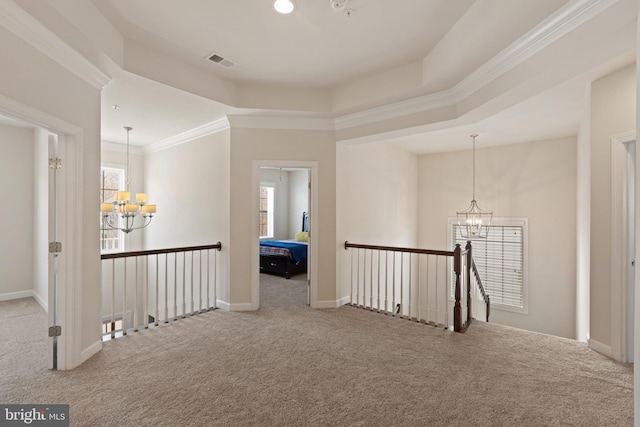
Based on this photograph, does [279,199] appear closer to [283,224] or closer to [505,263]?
[283,224]

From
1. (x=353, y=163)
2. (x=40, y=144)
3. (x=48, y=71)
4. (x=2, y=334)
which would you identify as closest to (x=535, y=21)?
(x=353, y=163)

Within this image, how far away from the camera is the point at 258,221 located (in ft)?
14.3

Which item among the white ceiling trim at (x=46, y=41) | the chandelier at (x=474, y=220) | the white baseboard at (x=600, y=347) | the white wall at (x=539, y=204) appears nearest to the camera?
the white ceiling trim at (x=46, y=41)

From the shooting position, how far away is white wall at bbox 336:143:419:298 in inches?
181

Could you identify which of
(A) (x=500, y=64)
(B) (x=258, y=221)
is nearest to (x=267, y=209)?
(B) (x=258, y=221)

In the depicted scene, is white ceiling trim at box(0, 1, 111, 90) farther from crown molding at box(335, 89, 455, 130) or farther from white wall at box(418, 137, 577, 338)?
white wall at box(418, 137, 577, 338)

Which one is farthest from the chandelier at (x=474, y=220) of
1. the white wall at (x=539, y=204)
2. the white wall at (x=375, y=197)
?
the white wall at (x=375, y=197)

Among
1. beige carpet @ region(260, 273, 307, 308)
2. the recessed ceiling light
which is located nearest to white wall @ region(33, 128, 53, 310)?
beige carpet @ region(260, 273, 307, 308)

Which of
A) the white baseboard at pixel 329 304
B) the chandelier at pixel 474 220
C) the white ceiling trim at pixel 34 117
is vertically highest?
the white ceiling trim at pixel 34 117

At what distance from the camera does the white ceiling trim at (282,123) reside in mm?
4199

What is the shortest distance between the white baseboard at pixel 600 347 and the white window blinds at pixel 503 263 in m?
3.20

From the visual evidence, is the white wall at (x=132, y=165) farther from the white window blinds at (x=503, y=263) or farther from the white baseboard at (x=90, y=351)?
the white window blinds at (x=503, y=263)

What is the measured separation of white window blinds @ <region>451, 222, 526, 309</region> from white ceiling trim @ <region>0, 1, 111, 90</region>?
6.88 m

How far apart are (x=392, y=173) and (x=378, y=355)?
3.97 metres
